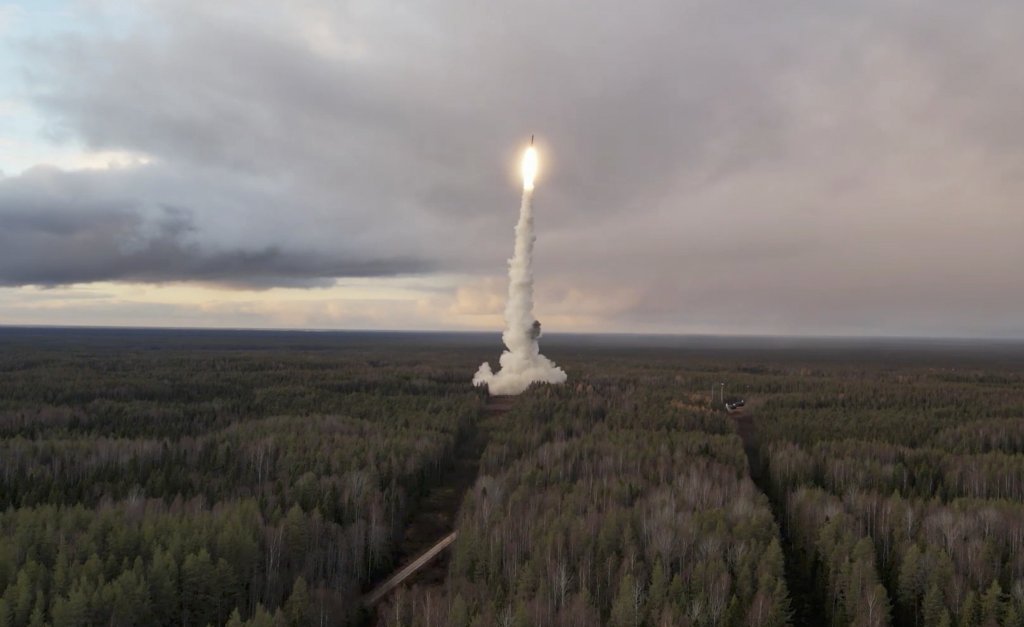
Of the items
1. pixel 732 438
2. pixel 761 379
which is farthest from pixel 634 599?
pixel 761 379

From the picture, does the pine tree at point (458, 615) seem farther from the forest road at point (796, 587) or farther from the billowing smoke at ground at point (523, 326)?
the billowing smoke at ground at point (523, 326)

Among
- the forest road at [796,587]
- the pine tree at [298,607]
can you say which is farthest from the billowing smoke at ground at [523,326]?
the pine tree at [298,607]

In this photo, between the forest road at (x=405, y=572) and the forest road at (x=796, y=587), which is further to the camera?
the forest road at (x=405, y=572)

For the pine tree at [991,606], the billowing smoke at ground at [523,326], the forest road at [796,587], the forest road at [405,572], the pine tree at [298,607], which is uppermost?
the billowing smoke at ground at [523,326]

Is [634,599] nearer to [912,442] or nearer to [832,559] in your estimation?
[832,559]

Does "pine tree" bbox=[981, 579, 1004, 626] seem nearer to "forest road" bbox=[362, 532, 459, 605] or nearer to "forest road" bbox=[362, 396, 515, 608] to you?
"forest road" bbox=[362, 532, 459, 605]

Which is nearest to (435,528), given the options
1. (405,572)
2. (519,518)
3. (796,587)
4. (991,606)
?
(405,572)

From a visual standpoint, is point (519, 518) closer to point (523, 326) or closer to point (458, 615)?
point (458, 615)
